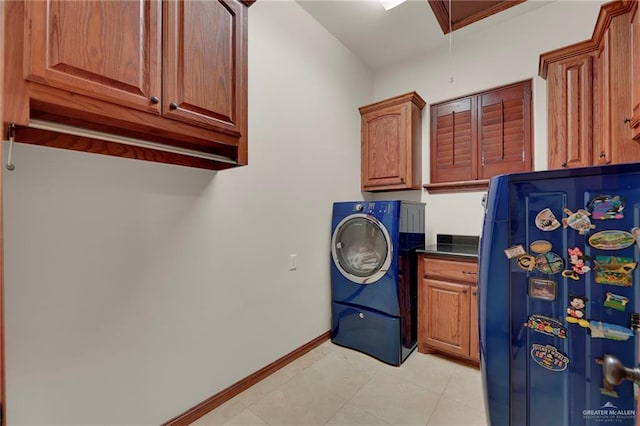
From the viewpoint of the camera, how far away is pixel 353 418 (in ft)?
5.49

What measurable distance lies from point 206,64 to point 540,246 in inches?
59.2

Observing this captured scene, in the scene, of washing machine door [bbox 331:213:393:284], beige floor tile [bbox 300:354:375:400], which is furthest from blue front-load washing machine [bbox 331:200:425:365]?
beige floor tile [bbox 300:354:375:400]

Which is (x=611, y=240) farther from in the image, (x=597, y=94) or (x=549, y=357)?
(x=597, y=94)

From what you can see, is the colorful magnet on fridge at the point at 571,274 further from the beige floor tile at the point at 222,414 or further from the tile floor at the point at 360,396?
the beige floor tile at the point at 222,414

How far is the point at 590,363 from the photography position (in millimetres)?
824

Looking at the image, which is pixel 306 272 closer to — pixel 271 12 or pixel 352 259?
pixel 352 259

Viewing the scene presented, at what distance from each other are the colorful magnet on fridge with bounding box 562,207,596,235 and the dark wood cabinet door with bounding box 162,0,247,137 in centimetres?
137

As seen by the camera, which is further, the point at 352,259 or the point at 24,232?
the point at 352,259

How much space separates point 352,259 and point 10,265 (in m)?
2.17

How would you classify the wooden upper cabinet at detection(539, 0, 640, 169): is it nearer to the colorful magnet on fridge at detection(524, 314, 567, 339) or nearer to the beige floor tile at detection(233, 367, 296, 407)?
the colorful magnet on fridge at detection(524, 314, 567, 339)

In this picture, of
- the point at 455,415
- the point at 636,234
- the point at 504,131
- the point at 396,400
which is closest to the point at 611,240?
the point at 636,234

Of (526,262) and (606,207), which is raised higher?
(606,207)

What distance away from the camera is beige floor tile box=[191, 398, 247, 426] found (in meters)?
1.62

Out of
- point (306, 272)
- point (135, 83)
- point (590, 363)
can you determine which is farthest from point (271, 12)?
point (590, 363)
